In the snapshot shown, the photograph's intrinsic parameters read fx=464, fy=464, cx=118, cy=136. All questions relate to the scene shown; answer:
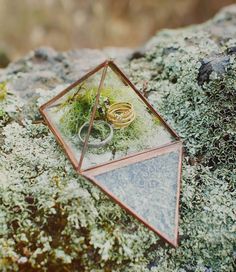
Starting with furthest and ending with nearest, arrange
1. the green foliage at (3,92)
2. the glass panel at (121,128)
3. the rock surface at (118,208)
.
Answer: the green foliage at (3,92)
the glass panel at (121,128)
the rock surface at (118,208)

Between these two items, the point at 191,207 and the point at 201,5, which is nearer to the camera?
the point at 191,207

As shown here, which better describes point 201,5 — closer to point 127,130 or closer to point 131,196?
point 127,130

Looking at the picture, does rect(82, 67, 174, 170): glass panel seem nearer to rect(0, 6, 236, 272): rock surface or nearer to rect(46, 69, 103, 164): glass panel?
rect(46, 69, 103, 164): glass panel

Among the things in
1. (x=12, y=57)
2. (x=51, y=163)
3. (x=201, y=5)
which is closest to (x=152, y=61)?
(x=51, y=163)

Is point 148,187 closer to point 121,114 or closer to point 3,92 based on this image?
point 121,114

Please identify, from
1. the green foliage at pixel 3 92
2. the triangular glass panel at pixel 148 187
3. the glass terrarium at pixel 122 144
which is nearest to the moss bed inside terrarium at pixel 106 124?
the glass terrarium at pixel 122 144

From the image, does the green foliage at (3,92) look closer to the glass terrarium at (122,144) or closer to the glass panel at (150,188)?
the glass terrarium at (122,144)

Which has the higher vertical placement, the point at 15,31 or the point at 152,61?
the point at 15,31
